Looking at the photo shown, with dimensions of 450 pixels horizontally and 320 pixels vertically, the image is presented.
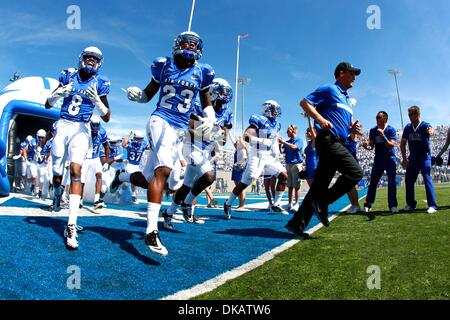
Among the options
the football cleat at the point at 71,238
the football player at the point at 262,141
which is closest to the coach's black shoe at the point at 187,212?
the football player at the point at 262,141

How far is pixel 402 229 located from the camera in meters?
4.44

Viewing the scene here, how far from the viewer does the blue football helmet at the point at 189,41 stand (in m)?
3.55

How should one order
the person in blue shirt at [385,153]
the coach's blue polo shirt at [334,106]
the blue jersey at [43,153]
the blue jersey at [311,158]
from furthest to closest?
1. the blue jersey at [43,153]
2. the blue jersey at [311,158]
3. the person in blue shirt at [385,153]
4. the coach's blue polo shirt at [334,106]

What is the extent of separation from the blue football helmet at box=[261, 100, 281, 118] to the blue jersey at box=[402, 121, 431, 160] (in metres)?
2.73

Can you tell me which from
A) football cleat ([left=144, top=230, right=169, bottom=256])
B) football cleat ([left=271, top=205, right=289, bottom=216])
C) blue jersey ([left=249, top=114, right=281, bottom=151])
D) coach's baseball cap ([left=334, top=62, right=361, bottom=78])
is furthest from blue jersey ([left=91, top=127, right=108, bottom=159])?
coach's baseball cap ([left=334, top=62, right=361, bottom=78])

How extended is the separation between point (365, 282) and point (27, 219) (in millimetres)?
4254

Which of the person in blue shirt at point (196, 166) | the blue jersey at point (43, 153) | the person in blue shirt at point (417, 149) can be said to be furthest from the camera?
the blue jersey at point (43, 153)

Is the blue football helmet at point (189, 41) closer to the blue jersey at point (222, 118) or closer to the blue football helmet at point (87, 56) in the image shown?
the blue football helmet at point (87, 56)

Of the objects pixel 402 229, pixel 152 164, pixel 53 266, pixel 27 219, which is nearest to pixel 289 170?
pixel 402 229

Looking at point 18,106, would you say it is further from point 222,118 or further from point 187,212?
Result: point 187,212

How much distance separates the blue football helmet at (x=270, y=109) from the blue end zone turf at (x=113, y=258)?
318 cm

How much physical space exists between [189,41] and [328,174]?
7.62ft

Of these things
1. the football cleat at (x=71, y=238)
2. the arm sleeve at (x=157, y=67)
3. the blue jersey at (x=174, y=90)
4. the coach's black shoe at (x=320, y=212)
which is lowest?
the football cleat at (x=71, y=238)
